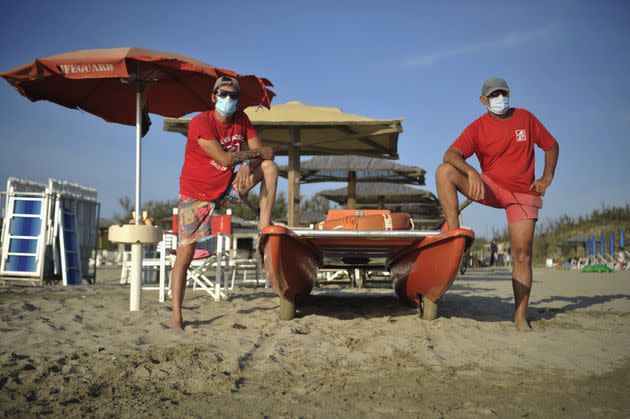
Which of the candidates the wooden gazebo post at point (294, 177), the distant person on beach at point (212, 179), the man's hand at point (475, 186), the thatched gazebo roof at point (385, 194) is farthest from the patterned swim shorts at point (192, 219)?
the thatched gazebo roof at point (385, 194)


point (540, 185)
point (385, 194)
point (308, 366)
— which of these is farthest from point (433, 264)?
point (385, 194)

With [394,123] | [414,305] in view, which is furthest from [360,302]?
[394,123]

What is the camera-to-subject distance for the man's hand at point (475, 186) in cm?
387

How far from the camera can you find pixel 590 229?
2811 cm

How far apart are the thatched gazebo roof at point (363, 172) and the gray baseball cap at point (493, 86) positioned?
28.0 feet

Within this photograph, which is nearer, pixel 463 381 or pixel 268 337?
pixel 463 381

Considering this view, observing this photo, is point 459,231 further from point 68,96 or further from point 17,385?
point 68,96

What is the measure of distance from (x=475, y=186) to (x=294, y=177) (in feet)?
17.8

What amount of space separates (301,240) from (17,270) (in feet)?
21.3

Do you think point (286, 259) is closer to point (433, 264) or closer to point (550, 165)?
point (433, 264)

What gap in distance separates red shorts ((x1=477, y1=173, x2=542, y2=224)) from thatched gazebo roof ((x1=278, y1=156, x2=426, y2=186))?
8.69 meters

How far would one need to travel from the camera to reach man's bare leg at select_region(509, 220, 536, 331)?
3973 millimetres

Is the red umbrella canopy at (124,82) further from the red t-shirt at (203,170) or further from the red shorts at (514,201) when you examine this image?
the red shorts at (514,201)

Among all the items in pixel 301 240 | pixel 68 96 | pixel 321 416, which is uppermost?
pixel 68 96
